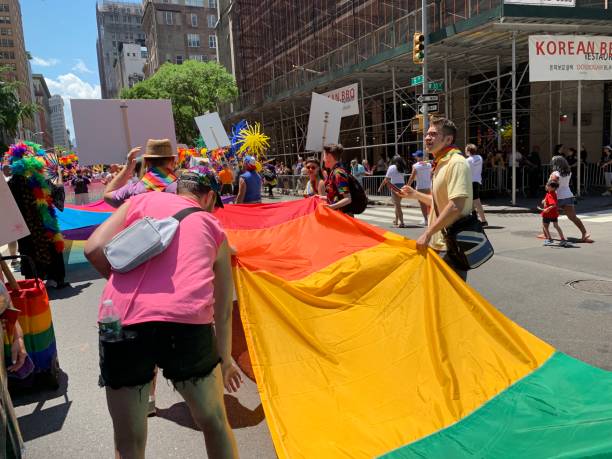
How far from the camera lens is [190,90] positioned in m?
45.0

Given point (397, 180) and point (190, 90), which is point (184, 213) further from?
point (190, 90)

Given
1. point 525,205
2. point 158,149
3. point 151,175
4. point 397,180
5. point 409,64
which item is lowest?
point 525,205

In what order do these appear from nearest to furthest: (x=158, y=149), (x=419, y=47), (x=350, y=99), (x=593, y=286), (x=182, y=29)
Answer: (x=158, y=149) < (x=593, y=286) < (x=419, y=47) < (x=350, y=99) < (x=182, y=29)

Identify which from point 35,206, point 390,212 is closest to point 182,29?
point 390,212

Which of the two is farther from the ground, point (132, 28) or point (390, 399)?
point (132, 28)

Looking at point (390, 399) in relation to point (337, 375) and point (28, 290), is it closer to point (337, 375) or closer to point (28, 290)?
point (337, 375)

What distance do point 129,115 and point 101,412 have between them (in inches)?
143

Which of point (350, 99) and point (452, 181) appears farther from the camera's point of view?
point (350, 99)

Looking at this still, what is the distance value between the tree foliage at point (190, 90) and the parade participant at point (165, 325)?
44.1 m

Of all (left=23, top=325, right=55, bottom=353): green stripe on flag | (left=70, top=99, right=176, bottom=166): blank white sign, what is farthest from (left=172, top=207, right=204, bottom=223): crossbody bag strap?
(left=70, top=99, right=176, bottom=166): blank white sign

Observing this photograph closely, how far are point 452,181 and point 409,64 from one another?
1772cm

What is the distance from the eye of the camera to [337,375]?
3.28 meters

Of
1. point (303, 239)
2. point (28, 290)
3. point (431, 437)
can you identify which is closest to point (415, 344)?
point (431, 437)

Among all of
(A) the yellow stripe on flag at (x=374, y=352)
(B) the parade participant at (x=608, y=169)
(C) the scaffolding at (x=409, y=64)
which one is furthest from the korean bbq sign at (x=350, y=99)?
(A) the yellow stripe on flag at (x=374, y=352)
